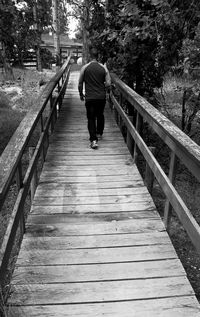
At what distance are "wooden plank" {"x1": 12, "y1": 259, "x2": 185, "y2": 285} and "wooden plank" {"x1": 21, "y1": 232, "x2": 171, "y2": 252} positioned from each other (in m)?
0.31

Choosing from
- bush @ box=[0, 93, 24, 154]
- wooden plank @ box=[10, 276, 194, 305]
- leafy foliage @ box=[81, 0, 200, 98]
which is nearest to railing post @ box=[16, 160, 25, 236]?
wooden plank @ box=[10, 276, 194, 305]

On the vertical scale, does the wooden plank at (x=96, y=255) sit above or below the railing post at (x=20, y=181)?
below

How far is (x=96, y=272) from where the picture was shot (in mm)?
3062

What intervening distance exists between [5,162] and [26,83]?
636 inches

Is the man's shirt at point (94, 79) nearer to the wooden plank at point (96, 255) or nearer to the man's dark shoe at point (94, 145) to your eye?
the man's dark shoe at point (94, 145)

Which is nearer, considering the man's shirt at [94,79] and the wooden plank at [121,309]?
the wooden plank at [121,309]

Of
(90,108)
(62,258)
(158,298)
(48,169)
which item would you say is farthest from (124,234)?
(90,108)

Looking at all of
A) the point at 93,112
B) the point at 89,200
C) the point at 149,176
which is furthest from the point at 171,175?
the point at 93,112

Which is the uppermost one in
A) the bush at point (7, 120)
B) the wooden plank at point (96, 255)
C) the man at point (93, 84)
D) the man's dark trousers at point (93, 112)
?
the man at point (93, 84)

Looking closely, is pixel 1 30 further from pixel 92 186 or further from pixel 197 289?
pixel 197 289

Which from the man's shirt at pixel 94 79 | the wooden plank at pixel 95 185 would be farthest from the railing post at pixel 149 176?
the man's shirt at pixel 94 79

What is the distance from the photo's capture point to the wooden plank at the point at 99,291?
9.00 feet

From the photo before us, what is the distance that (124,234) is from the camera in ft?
12.0

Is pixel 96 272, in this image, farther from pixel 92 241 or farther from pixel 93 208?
pixel 93 208
